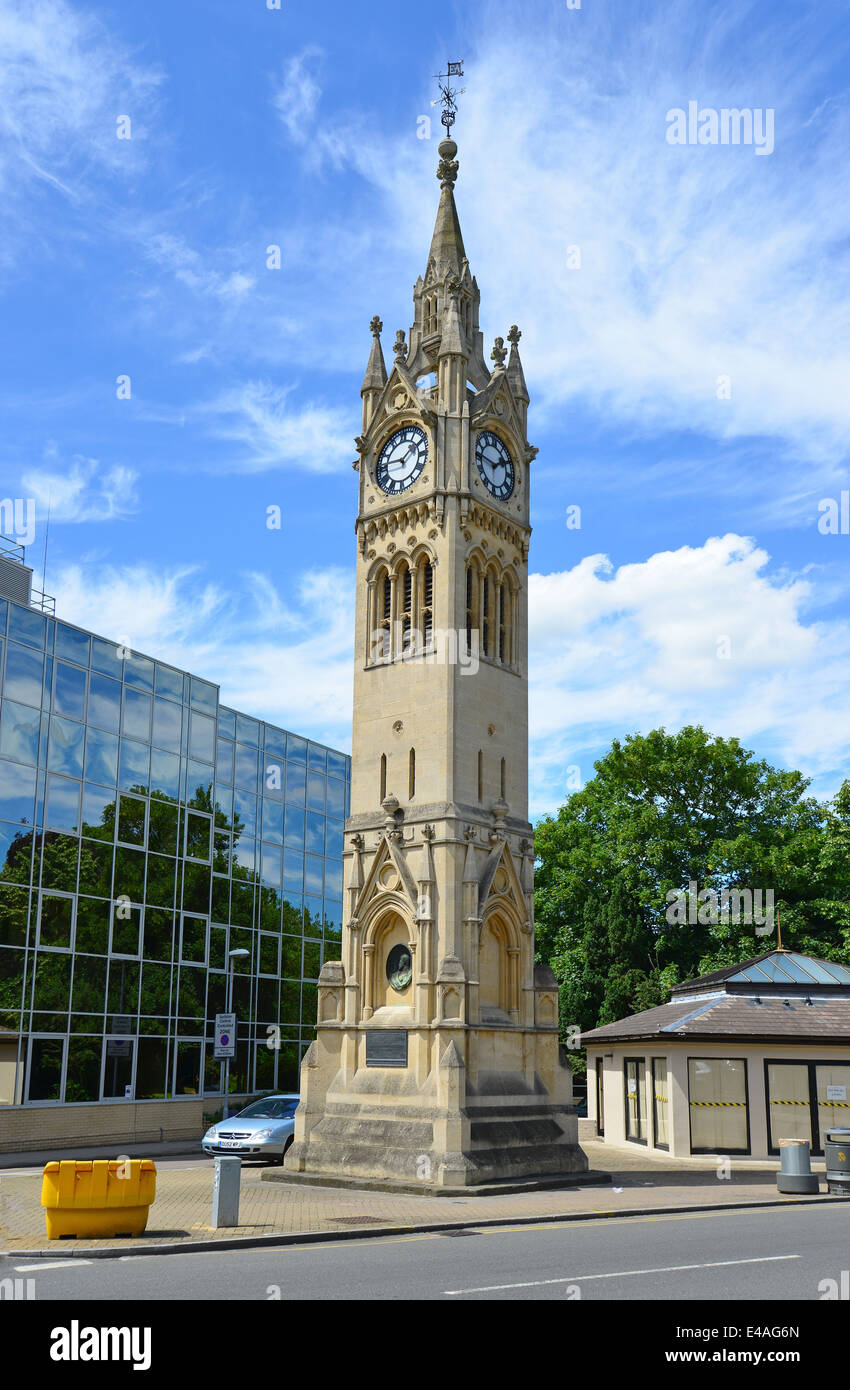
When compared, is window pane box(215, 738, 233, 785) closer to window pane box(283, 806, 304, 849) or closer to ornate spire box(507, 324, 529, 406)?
window pane box(283, 806, 304, 849)

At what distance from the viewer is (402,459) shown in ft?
90.7

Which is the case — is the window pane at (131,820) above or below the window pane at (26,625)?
below

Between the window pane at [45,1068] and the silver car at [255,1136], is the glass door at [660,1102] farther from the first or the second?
the window pane at [45,1068]

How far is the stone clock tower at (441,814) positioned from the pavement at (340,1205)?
5.44 feet

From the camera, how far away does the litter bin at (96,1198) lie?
1403 centimetres

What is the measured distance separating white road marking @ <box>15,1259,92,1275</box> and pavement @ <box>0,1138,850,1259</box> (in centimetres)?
19

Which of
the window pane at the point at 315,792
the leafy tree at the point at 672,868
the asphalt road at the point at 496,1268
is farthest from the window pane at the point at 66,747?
the leafy tree at the point at 672,868

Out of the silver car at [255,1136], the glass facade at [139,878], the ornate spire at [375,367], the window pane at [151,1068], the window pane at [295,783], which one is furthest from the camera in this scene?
the window pane at [295,783]

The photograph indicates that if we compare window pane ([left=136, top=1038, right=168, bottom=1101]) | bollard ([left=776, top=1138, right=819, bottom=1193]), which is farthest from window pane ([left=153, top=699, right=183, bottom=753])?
bollard ([left=776, top=1138, right=819, bottom=1193])

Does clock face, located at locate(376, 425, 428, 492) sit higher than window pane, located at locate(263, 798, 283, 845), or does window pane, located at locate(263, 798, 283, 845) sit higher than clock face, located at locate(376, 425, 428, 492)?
clock face, located at locate(376, 425, 428, 492)

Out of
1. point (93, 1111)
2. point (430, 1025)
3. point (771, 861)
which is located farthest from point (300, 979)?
point (430, 1025)

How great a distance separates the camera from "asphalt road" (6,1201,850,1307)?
10430mm
